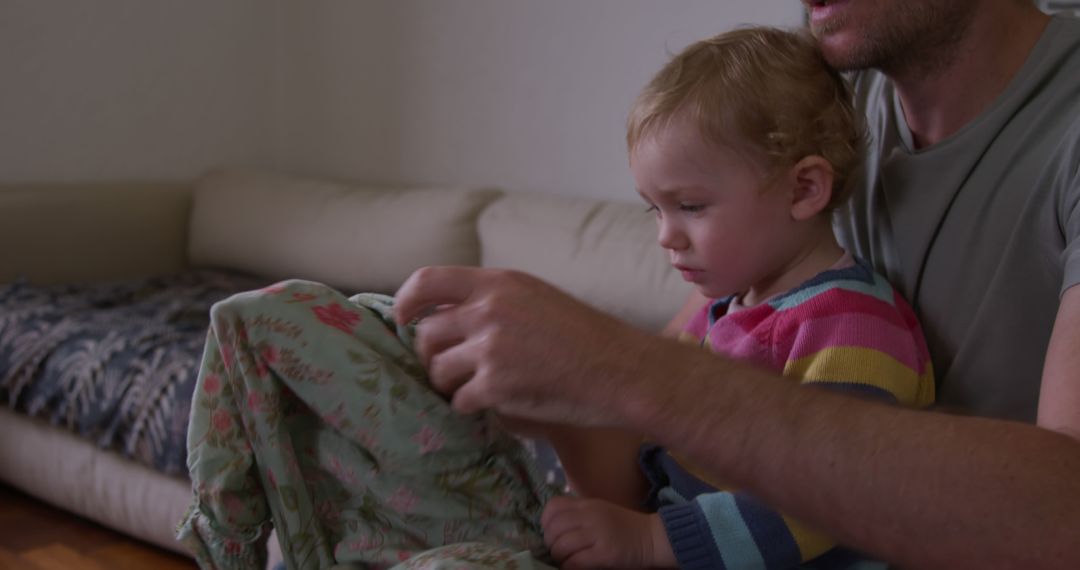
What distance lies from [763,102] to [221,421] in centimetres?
59

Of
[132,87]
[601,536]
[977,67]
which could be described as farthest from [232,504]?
[132,87]

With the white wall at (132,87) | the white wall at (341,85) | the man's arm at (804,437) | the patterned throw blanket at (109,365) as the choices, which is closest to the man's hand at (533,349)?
the man's arm at (804,437)

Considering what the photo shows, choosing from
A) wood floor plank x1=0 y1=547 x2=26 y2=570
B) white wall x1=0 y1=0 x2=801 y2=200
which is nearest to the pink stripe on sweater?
white wall x1=0 y1=0 x2=801 y2=200

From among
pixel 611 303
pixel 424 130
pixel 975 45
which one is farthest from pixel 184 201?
pixel 975 45

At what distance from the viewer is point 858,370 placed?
3.29ft

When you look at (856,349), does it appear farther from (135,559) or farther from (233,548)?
(135,559)

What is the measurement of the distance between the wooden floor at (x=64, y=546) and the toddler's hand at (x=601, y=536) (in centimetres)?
152

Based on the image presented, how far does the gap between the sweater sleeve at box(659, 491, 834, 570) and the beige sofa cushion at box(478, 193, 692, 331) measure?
4.26ft

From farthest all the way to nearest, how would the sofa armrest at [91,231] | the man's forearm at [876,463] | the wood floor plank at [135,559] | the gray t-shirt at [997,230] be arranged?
the sofa armrest at [91,231] < the wood floor plank at [135,559] < the gray t-shirt at [997,230] < the man's forearm at [876,463]

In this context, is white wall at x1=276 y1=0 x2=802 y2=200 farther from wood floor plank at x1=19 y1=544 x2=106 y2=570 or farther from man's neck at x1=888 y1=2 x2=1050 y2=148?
wood floor plank at x1=19 y1=544 x2=106 y2=570

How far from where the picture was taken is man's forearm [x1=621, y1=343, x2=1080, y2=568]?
79 centimetres

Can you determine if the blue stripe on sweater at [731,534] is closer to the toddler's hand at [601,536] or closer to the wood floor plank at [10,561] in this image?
the toddler's hand at [601,536]

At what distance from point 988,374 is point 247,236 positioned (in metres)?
2.58

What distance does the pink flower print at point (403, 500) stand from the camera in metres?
0.99
